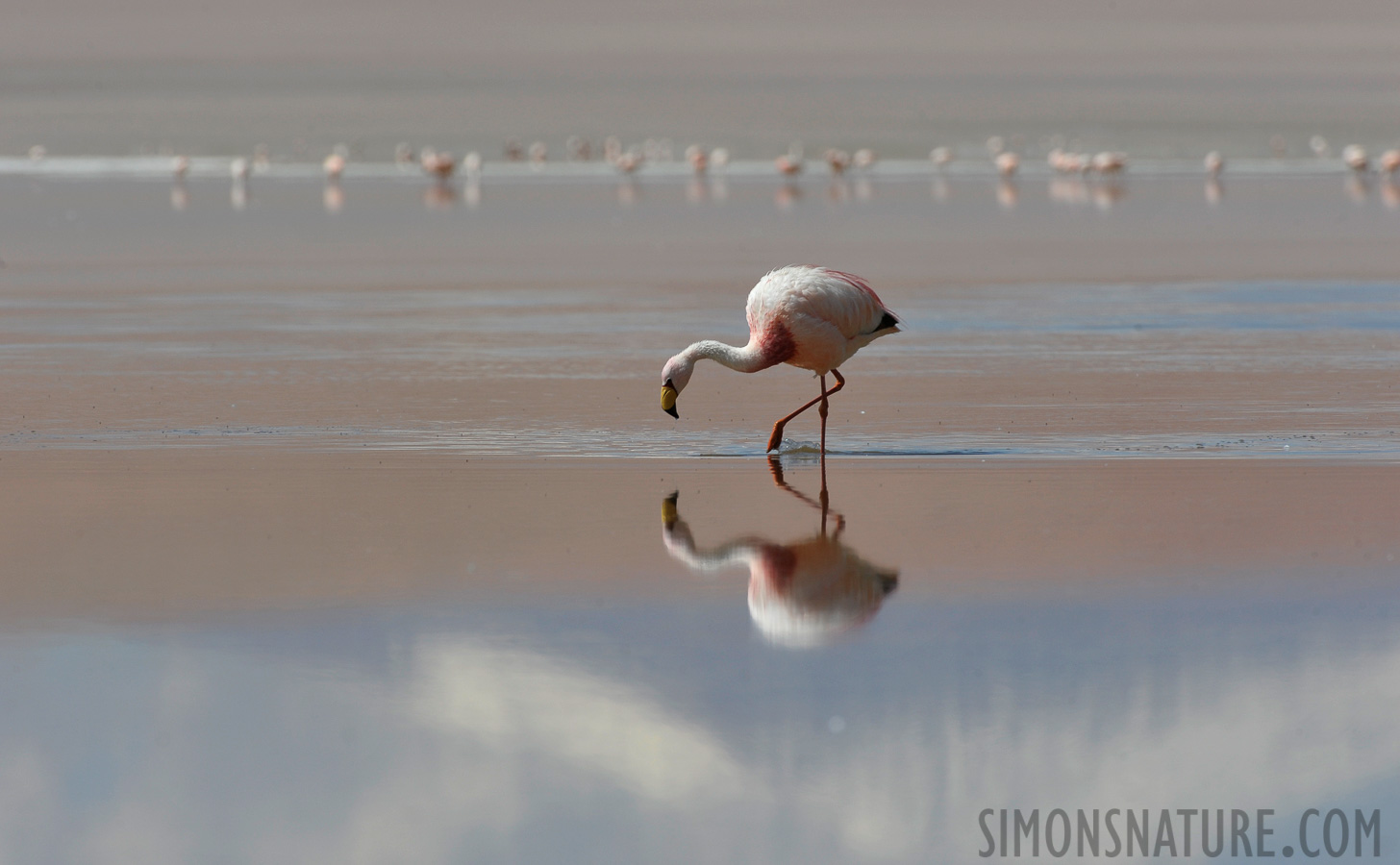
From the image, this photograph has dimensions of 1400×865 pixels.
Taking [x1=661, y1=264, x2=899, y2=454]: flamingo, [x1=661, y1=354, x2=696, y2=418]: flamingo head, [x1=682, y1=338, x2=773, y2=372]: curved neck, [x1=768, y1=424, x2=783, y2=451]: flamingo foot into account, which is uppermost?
[x1=661, y1=264, x2=899, y2=454]: flamingo

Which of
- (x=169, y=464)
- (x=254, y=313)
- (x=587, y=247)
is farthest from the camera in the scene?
(x=587, y=247)

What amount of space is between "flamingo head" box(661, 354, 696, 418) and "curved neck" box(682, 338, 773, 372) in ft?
0.43

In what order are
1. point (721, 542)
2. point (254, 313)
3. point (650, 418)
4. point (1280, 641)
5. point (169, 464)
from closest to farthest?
point (1280, 641) < point (721, 542) < point (169, 464) < point (650, 418) < point (254, 313)

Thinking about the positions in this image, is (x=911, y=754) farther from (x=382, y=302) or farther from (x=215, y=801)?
(x=382, y=302)

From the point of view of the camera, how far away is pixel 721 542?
780cm

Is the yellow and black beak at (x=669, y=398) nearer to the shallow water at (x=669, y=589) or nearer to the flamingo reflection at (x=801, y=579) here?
the shallow water at (x=669, y=589)

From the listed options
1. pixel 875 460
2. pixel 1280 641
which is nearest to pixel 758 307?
pixel 875 460

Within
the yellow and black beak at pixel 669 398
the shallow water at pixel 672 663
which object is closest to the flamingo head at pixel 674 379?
the yellow and black beak at pixel 669 398

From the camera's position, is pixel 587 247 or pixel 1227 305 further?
pixel 587 247

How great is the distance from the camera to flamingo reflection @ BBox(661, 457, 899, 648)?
6.47 metres

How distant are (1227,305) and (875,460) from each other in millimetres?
→ 9236

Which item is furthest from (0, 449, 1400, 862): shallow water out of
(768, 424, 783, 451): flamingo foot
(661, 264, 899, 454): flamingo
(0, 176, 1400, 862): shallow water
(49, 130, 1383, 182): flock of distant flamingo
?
Result: (49, 130, 1383, 182): flock of distant flamingo

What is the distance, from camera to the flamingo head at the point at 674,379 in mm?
9742

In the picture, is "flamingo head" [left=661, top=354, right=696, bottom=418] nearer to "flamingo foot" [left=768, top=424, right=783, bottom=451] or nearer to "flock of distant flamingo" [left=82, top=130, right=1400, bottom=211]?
"flamingo foot" [left=768, top=424, right=783, bottom=451]
